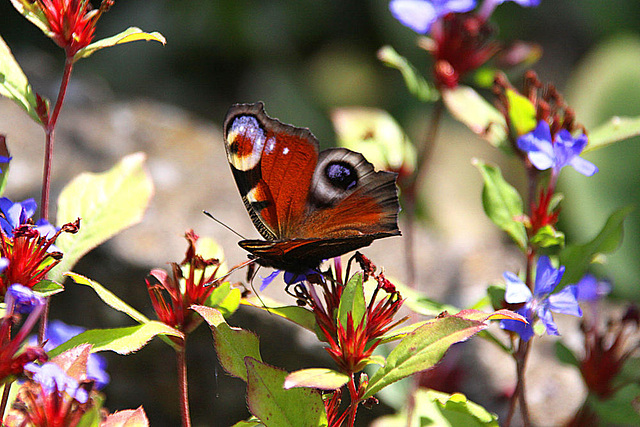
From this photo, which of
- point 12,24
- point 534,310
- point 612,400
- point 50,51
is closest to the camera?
point 534,310

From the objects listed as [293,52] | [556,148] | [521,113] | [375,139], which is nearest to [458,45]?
[375,139]

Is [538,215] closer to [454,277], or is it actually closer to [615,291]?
[454,277]

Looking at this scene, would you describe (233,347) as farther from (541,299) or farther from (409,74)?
(409,74)

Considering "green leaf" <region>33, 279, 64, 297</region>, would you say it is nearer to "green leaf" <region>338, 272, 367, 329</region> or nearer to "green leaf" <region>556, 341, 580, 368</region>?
"green leaf" <region>338, 272, 367, 329</region>

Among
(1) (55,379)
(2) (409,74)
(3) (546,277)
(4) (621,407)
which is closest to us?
(1) (55,379)

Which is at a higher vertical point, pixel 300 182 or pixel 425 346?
pixel 300 182

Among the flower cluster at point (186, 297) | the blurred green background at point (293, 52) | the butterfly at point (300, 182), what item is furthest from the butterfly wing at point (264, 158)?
the blurred green background at point (293, 52)

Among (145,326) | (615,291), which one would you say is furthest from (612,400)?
(615,291)

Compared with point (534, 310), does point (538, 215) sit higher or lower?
higher
